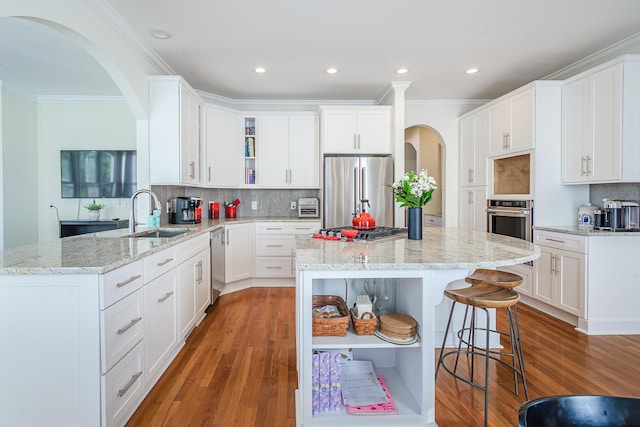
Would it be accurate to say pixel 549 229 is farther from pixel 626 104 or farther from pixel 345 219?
pixel 345 219

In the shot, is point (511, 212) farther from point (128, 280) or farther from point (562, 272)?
point (128, 280)

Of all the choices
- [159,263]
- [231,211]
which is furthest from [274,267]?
[159,263]

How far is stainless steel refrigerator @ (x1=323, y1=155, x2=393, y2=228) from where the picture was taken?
429 cm

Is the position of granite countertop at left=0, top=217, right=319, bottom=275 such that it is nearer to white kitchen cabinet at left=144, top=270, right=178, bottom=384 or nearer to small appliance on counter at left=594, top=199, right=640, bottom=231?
white kitchen cabinet at left=144, top=270, right=178, bottom=384

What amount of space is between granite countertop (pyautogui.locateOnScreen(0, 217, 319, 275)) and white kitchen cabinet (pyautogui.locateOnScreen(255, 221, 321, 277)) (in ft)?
6.64

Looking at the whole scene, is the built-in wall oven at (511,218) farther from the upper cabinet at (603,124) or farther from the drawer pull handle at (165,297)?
the drawer pull handle at (165,297)

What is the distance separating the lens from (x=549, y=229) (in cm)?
333

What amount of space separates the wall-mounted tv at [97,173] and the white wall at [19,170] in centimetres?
38

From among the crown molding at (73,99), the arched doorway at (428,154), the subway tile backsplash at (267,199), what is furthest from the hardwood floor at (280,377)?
the crown molding at (73,99)

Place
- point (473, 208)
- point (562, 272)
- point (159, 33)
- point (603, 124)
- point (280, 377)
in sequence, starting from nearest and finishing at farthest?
point (280, 377)
point (159, 33)
point (603, 124)
point (562, 272)
point (473, 208)

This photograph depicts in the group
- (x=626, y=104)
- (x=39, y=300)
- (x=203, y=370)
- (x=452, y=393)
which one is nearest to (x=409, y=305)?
(x=452, y=393)

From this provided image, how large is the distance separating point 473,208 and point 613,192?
153 centimetres

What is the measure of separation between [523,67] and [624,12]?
3.72 ft

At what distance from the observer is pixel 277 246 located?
452 centimetres
